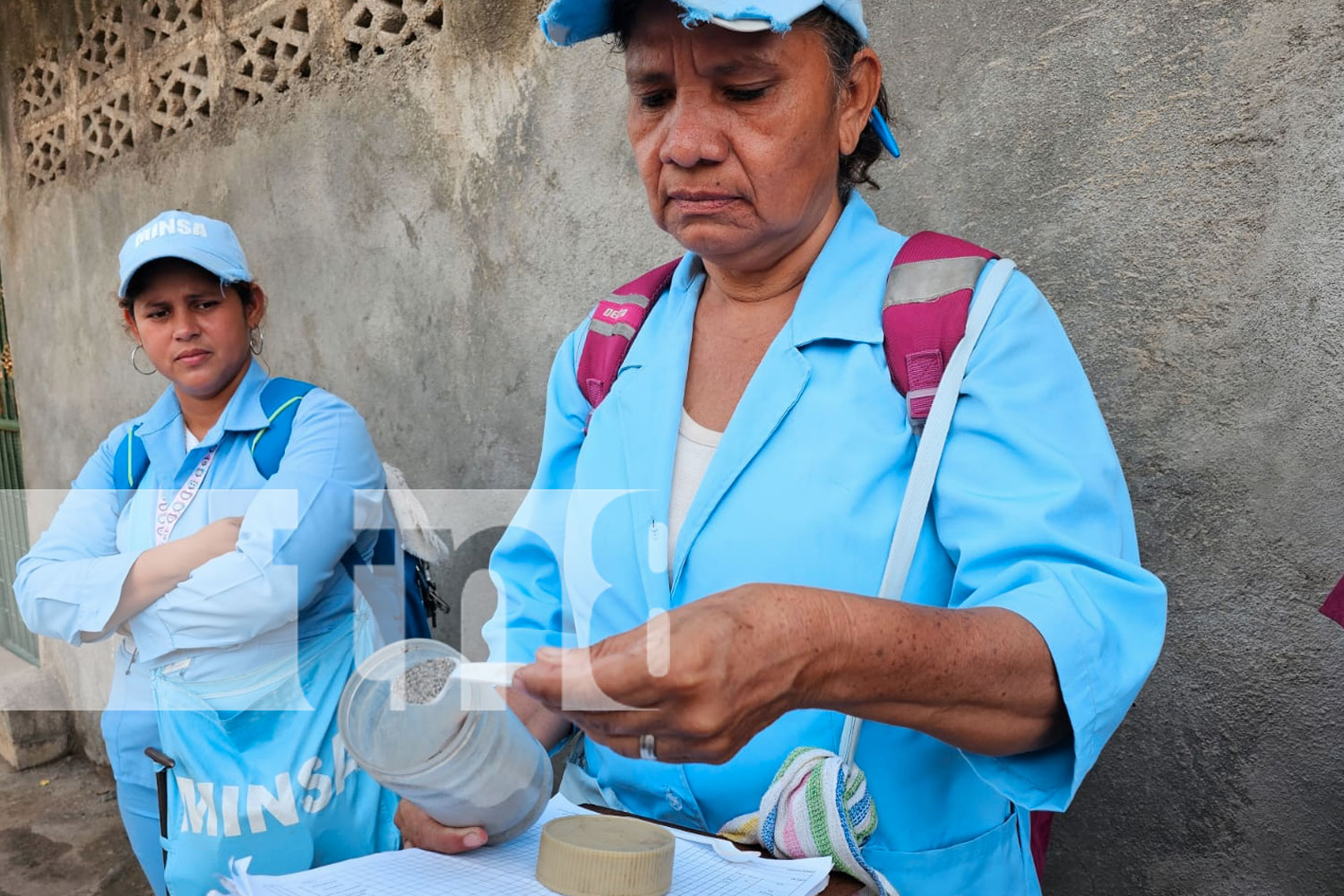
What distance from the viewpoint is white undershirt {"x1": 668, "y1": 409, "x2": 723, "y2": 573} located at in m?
1.35

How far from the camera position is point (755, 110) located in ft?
4.36

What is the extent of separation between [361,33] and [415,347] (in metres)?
1.07

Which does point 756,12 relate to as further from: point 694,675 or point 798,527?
point 694,675

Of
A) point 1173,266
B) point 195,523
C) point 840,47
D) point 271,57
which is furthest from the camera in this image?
point 271,57

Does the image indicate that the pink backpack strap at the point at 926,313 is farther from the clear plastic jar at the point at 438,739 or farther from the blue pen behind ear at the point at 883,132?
the clear plastic jar at the point at 438,739

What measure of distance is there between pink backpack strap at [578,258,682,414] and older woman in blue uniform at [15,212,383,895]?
1077 mm

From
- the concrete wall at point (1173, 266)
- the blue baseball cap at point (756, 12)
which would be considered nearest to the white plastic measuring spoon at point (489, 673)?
the blue baseball cap at point (756, 12)

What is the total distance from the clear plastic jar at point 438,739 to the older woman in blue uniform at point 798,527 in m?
0.07

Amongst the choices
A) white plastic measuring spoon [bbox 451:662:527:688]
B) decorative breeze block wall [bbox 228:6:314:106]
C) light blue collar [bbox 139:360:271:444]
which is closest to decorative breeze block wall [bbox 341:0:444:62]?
decorative breeze block wall [bbox 228:6:314:106]

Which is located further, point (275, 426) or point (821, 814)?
point (275, 426)

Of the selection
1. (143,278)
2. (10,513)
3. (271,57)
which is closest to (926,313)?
(143,278)

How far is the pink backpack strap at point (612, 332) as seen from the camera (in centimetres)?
155

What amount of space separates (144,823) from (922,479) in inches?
93.7

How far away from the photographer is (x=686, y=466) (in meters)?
1.38
